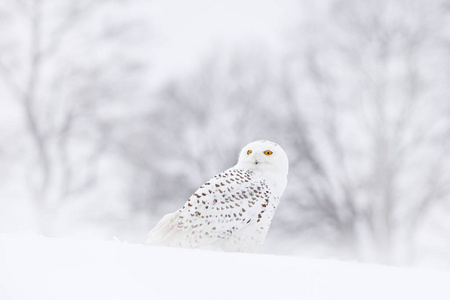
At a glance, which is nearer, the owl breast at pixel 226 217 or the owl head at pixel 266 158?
the owl breast at pixel 226 217

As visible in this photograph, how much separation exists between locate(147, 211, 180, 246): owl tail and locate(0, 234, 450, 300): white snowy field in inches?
43.0

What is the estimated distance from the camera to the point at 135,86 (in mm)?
14438

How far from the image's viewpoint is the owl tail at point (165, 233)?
8.13ft

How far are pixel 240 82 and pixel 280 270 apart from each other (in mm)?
13981

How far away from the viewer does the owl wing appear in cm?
246

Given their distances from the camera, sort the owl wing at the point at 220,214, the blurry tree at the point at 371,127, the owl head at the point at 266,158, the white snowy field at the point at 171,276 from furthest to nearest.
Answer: the blurry tree at the point at 371,127 < the owl head at the point at 266,158 < the owl wing at the point at 220,214 < the white snowy field at the point at 171,276

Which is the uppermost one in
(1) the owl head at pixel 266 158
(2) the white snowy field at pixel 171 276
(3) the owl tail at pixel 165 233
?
(1) the owl head at pixel 266 158

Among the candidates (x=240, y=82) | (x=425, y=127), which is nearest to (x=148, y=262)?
(x=425, y=127)

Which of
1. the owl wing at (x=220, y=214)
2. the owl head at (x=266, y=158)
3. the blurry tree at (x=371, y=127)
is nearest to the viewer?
the owl wing at (x=220, y=214)

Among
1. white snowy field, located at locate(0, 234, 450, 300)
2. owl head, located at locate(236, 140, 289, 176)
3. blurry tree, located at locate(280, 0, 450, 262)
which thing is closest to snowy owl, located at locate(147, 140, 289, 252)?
owl head, located at locate(236, 140, 289, 176)

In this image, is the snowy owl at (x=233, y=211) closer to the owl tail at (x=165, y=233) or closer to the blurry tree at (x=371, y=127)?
the owl tail at (x=165, y=233)

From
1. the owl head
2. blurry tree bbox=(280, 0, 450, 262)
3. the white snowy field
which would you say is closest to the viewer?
the white snowy field

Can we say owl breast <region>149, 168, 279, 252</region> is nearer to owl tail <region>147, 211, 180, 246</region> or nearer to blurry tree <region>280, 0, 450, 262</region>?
owl tail <region>147, 211, 180, 246</region>

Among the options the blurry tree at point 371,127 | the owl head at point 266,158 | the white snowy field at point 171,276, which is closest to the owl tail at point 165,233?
the owl head at point 266,158
